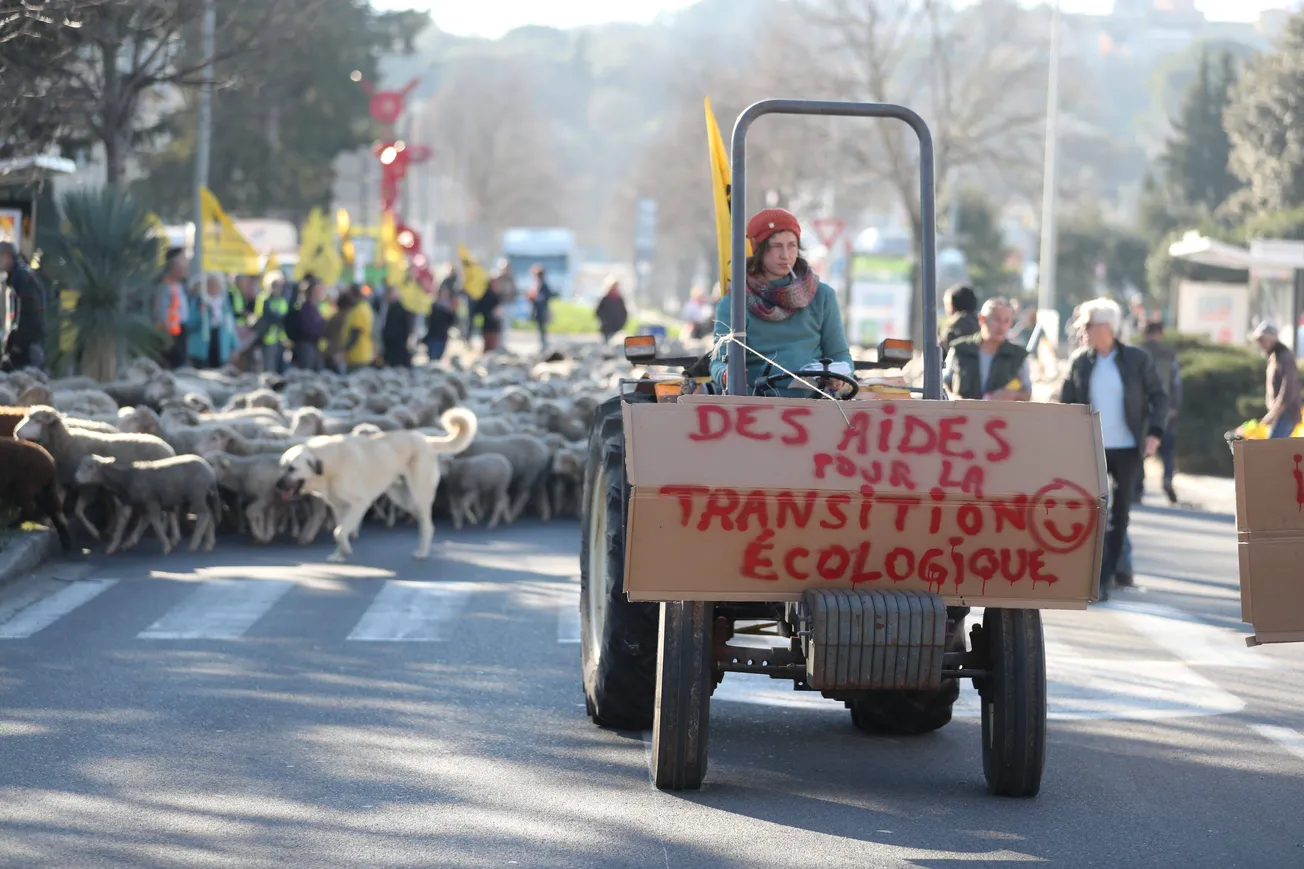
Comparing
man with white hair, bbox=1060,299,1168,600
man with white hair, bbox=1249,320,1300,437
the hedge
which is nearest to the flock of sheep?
man with white hair, bbox=1060,299,1168,600

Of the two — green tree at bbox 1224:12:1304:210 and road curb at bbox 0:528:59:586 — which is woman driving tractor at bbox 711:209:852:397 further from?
green tree at bbox 1224:12:1304:210

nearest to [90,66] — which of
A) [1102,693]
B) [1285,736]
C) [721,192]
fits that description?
[721,192]

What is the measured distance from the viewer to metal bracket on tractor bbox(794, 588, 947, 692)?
693 cm

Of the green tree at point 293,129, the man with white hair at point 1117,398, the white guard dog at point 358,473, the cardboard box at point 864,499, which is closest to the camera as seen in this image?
the cardboard box at point 864,499

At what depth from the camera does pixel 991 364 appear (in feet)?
46.5

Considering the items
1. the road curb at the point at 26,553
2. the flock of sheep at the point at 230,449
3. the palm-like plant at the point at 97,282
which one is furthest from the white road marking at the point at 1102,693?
the palm-like plant at the point at 97,282

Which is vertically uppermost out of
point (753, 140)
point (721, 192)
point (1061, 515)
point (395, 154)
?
point (753, 140)

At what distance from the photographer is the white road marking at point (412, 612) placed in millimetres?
11422

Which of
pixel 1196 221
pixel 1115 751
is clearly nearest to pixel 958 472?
pixel 1115 751

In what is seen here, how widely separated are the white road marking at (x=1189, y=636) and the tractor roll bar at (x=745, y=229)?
386 centimetres

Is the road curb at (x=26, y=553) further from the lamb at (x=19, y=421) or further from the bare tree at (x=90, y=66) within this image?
the bare tree at (x=90, y=66)

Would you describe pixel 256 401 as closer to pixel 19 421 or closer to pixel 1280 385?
pixel 19 421

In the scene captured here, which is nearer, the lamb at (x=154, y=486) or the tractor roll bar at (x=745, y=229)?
the tractor roll bar at (x=745, y=229)

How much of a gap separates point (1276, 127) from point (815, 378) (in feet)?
147
